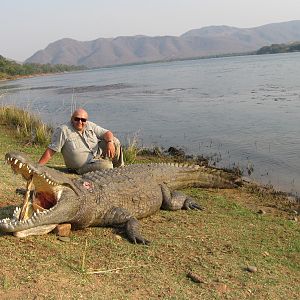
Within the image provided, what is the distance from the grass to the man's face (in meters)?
1.32

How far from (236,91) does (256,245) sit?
67.8 feet

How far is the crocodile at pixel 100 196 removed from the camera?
433 cm

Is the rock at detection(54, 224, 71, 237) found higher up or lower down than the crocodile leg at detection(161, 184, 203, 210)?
higher up

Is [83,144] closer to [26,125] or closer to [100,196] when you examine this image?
[100,196]

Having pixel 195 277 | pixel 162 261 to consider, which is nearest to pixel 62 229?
pixel 162 261

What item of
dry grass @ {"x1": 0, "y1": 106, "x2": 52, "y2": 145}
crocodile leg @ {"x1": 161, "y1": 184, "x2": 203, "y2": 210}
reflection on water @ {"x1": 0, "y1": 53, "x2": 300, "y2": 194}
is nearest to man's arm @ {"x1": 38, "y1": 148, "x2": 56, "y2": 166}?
crocodile leg @ {"x1": 161, "y1": 184, "x2": 203, "y2": 210}

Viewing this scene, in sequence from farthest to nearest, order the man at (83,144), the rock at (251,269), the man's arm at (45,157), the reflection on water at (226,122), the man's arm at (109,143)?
the reflection on water at (226,122)
the man's arm at (109,143)
the man at (83,144)
the man's arm at (45,157)
the rock at (251,269)

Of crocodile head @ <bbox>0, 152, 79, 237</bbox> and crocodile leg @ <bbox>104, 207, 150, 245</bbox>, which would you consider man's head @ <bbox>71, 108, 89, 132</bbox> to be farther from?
crocodile head @ <bbox>0, 152, 79, 237</bbox>

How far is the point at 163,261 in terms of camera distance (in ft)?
14.9

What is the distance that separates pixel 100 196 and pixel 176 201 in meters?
1.46

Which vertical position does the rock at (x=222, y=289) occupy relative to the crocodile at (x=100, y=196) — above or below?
below

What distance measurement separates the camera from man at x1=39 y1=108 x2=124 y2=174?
6.66m

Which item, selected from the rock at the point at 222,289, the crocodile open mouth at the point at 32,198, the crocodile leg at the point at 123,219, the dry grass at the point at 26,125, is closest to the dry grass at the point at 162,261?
the rock at the point at 222,289

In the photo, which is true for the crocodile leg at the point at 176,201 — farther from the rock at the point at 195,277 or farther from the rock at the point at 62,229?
the rock at the point at 195,277
